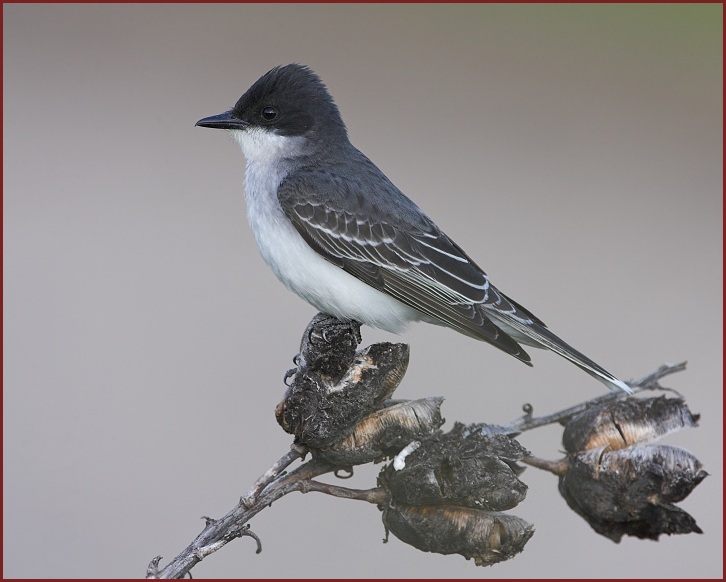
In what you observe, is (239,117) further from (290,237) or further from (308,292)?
(308,292)

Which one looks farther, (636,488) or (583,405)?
(583,405)

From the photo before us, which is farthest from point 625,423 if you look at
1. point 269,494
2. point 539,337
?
point 539,337

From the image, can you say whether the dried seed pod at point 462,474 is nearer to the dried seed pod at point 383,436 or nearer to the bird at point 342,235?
the dried seed pod at point 383,436

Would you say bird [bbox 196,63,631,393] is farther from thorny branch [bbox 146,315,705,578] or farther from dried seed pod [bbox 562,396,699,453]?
thorny branch [bbox 146,315,705,578]

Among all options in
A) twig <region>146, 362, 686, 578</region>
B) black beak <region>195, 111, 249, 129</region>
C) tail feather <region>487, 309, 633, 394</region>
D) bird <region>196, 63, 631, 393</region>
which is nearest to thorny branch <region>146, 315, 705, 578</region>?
twig <region>146, 362, 686, 578</region>

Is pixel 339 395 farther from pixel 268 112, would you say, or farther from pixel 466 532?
pixel 268 112

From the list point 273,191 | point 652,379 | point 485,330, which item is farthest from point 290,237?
point 652,379
